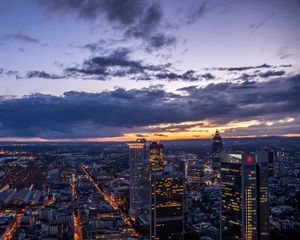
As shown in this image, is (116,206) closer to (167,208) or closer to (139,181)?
(139,181)

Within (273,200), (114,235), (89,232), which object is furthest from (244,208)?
(273,200)

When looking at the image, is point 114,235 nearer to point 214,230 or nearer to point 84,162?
point 214,230

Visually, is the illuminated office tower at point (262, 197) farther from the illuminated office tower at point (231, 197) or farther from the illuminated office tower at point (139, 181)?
the illuminated office tower at point (139, 181)

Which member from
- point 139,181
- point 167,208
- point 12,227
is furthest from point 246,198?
point 139,181

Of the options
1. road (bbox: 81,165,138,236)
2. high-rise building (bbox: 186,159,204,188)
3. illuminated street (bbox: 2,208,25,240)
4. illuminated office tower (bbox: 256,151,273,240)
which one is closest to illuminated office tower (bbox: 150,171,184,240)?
road (bbox: 81,165,138,236)

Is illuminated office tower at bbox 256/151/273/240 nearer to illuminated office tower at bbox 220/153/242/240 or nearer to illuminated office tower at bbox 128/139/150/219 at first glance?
illuminated office tower at bbox 220/153/242/240

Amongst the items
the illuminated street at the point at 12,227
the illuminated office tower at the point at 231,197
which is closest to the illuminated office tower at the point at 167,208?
the illuminated office tower at the point at 231,197
